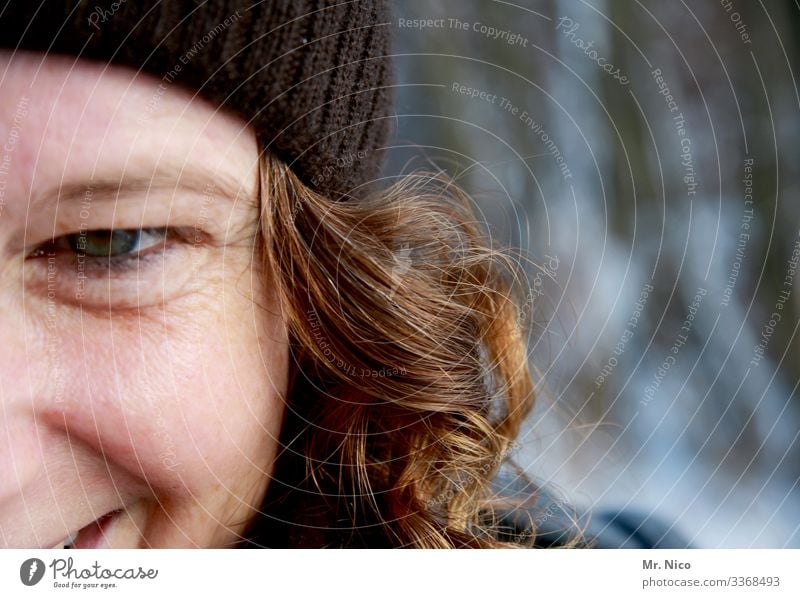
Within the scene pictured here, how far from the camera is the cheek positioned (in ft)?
1.35

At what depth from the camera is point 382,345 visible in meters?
0.46

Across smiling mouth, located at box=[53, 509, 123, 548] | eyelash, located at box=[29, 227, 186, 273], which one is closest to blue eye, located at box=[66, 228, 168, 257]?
eyelash, located at box=[29, 227, 186, 273]

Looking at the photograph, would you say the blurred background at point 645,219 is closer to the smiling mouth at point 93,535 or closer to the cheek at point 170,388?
the cheek at point 170,388

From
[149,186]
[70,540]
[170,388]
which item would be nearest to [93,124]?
[149,186]

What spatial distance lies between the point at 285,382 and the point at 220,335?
0.18 ft

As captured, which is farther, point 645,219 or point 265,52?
point 645,219

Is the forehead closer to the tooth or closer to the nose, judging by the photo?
the nose

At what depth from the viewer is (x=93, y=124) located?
381mm

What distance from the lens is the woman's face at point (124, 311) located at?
0.38 metres

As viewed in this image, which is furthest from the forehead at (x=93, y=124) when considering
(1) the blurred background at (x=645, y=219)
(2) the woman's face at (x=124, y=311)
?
(1) the blurred background at (x=645, y=219)

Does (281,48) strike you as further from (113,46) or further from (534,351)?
(534,351)

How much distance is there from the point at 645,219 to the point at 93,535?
432 mm
